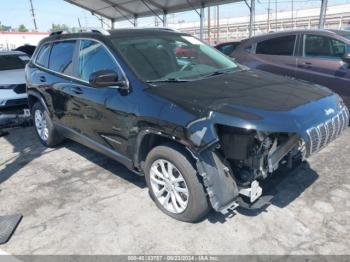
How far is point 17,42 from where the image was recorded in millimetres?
46969

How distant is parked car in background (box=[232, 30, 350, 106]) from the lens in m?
6.22

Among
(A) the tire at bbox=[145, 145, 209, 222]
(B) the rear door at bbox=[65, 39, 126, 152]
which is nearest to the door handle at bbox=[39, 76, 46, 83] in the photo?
(B) the rear door at bbox=[65, 39, 126, 152]

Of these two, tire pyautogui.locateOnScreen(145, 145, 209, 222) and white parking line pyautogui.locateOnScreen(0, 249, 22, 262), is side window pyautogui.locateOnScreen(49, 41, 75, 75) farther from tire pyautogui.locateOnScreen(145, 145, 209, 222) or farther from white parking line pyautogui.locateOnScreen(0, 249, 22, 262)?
white parking line pyautogui.locateOnScreen(0, 249, 22, 262)

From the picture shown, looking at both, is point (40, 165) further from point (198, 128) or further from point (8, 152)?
point (198, 128)

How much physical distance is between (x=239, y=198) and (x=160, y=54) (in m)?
1.95

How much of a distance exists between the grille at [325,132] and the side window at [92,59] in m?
2.13

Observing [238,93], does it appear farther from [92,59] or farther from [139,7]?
[139,7]

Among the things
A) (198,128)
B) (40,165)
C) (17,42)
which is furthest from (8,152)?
(17,42)

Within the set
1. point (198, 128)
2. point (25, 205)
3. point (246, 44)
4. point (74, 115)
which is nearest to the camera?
Answer: point (198, 128)

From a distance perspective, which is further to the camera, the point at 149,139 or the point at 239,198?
the point at 149,139

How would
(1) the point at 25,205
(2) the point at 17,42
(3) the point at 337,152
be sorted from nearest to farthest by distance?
(1) the point at 25,205, (3) the point at 337,152, (2) the point at 17,42

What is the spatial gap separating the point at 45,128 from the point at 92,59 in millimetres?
2144

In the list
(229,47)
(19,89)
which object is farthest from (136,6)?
(19,89)

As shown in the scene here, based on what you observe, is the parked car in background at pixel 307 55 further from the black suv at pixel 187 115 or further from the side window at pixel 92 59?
the side window at pixel 92 59
